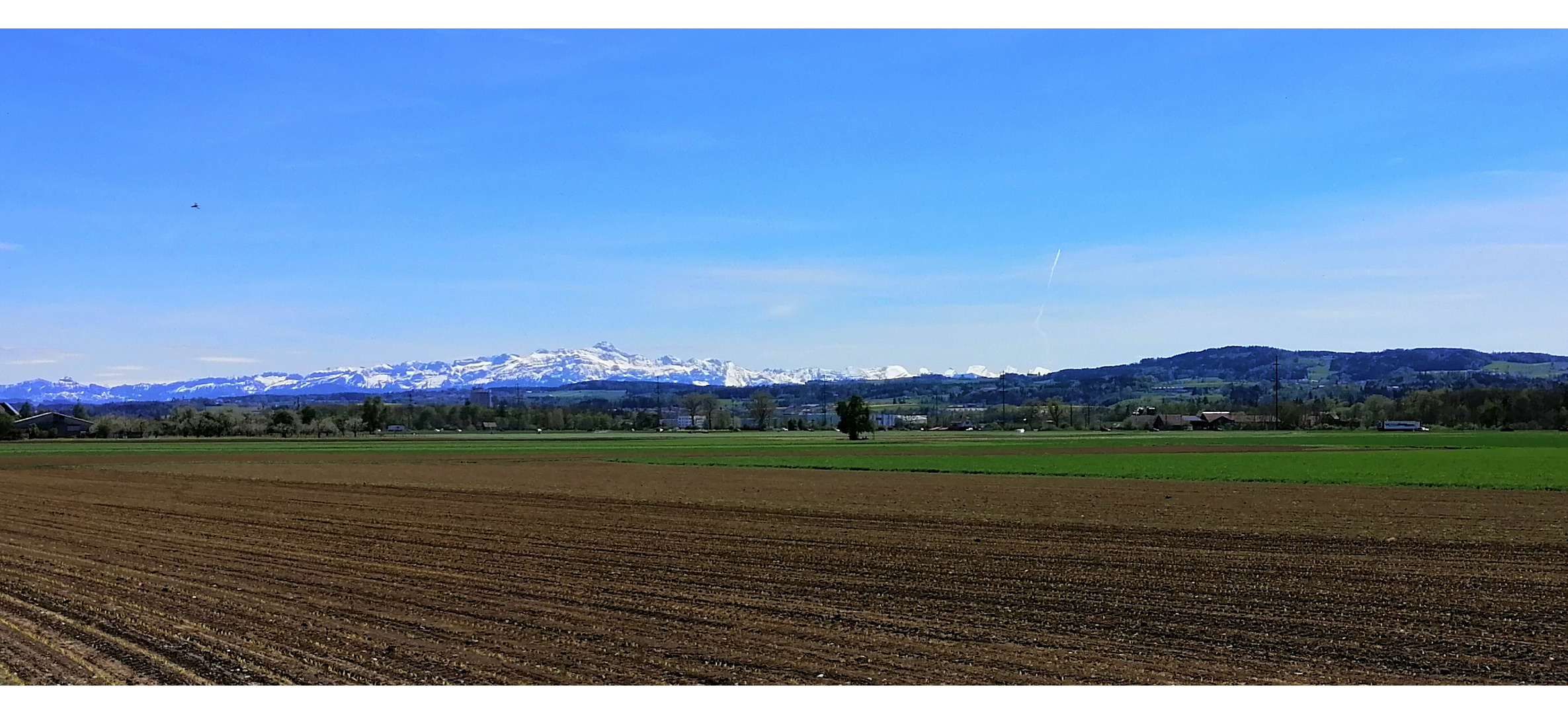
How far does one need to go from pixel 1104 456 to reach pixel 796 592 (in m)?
55.8

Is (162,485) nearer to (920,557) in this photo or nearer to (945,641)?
(920,557)

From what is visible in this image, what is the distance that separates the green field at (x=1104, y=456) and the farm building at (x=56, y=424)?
70.3ft

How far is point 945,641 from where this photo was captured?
45.5 feet

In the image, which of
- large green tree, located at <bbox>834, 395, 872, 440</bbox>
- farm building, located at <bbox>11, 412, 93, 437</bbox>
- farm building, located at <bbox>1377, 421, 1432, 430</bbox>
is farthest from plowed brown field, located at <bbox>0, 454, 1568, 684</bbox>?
farm building, located at <bbox>1377, 421, 1432, 430</bbox>

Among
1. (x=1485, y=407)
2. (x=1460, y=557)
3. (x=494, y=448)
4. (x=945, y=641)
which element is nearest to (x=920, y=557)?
(x=945, y=641)

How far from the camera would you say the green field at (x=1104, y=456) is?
4700 centimetres

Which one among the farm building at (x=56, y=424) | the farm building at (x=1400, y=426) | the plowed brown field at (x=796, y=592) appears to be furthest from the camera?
the farm building at (x=1400, y=426)

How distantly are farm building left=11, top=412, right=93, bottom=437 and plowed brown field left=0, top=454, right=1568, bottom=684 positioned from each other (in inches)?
5050

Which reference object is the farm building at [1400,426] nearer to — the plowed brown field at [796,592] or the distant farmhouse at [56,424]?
the plowed brown field at [796,592]

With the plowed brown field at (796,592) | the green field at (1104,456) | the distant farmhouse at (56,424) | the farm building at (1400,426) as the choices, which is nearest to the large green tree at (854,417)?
the green field at (1104,456)

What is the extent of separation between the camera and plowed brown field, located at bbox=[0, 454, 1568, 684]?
41.7 ft

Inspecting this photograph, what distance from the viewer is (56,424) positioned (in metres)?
152

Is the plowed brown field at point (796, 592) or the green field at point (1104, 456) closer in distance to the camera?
the plowed brown field at point (796, 592)

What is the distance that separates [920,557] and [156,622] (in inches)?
469
